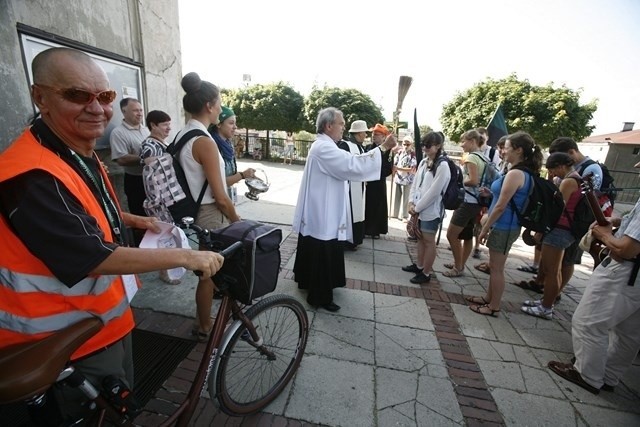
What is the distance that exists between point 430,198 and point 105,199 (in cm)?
338

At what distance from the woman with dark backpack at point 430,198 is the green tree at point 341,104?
595 inches

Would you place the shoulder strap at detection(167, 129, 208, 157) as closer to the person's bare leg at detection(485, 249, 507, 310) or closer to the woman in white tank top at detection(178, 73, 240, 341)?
the woman in white tank top at detection(178, 73, 240, 341)

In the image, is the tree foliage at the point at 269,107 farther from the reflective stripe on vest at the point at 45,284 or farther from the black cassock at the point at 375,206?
the reflective stripe on vest at the point at 45,284

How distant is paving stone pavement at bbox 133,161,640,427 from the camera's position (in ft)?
7.07

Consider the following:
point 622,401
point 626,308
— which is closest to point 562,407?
point 622,401

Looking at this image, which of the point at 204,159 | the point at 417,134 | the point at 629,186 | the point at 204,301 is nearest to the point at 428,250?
the point at 417,134

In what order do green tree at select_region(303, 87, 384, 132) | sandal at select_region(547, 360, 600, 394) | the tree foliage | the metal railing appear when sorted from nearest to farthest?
1. sandal at select_region(547, 360, 600, 394)
2. the metal railing
3. green tree at select_region(303, 87, 384, 132)
4. the tree foliage

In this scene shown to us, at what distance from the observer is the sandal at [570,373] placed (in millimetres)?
2512

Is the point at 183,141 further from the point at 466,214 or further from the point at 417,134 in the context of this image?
the point at 466,214

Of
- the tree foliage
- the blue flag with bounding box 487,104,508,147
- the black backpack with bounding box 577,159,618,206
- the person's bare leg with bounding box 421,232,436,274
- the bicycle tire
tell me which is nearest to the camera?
the bicycle tire

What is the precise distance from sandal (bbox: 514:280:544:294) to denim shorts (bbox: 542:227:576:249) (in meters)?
1.14

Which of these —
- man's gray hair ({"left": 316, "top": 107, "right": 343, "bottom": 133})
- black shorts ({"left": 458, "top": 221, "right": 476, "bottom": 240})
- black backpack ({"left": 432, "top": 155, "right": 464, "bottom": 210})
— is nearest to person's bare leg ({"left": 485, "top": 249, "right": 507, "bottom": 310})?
black backpack ({"left": 432, "top": 155, "right": 464, "bottom": 210})

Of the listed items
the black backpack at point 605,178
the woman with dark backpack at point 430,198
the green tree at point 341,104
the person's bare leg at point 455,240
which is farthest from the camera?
the green tree at point 341,104

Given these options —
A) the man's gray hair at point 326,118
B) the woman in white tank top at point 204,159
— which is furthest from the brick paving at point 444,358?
the man's gray hair at point 326,118
